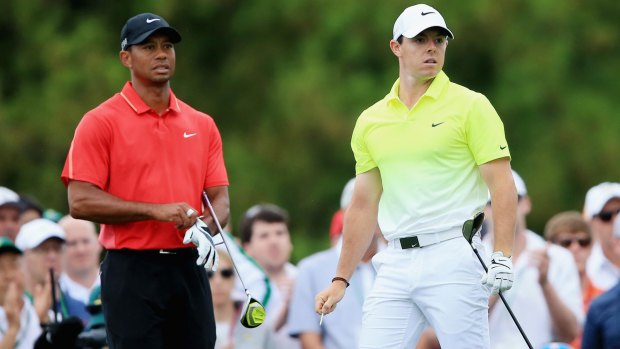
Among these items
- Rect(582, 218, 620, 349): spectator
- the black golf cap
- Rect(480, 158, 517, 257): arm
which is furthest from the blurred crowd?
Rect(480, 158, 517, 257): arm

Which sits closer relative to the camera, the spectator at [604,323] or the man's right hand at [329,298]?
the man's right hand at [329,298]

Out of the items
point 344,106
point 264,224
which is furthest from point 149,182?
point 344,106

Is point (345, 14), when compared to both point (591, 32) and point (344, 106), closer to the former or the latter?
point (344, 106)

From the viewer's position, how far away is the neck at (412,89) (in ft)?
28.2

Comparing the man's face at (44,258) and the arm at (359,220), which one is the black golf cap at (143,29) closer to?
the arm at (359,220)

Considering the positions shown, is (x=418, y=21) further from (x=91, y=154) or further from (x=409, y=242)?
(x=91, y=154)

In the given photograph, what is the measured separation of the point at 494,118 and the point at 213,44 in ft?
49.2

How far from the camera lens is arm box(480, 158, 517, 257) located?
26.9 feet

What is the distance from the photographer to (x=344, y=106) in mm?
21453

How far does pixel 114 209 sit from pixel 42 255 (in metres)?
3.28

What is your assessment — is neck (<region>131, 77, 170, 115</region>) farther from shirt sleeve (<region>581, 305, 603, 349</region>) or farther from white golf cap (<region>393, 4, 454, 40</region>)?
shirt sleeve (<region>581, 305, 603, 349</region>)

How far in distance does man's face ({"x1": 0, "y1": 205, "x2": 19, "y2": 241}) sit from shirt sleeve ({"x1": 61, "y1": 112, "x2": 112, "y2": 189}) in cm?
400

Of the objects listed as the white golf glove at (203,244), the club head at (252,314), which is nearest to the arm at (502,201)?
the club head at (252,314)

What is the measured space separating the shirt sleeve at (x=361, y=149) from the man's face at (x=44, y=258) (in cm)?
345
